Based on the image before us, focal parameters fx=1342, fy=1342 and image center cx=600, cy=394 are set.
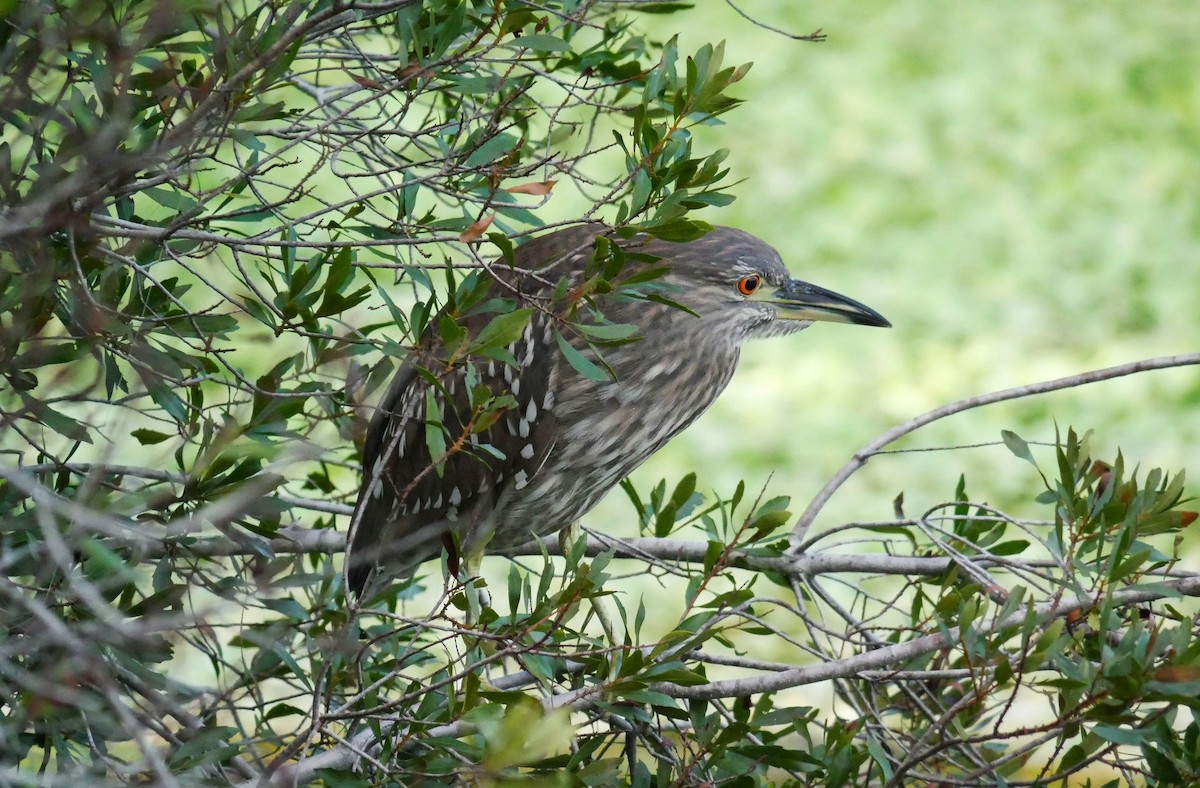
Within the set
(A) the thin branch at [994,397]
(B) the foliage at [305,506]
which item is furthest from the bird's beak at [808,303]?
(B) the foliage at [305,506]

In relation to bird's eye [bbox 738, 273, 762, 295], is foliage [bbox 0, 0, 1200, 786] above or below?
below

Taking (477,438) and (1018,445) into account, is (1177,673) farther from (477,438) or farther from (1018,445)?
(477,438)

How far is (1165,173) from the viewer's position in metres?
7.93

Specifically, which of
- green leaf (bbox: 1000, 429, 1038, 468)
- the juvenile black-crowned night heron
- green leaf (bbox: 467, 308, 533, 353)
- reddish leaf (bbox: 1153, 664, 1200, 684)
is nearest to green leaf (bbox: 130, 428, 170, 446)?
green leaf (bbox: 467, 308, 533, 353)

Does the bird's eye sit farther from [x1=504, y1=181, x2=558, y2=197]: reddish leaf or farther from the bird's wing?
[x1=504, y1=181, x2=558, y2=197]: reddish leaf

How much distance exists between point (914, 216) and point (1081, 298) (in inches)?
44.5

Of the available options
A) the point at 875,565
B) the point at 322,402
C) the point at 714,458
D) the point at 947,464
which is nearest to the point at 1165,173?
the point at 947,464

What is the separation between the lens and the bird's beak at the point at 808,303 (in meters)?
3.54

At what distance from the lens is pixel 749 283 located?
139 inches

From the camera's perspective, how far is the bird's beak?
354 cm

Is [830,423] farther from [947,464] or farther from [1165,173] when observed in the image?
[1165,173]

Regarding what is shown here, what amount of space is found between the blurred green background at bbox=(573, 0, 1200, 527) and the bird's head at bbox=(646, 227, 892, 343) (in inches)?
82.4

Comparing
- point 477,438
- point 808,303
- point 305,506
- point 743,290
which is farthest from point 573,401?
point 305,506

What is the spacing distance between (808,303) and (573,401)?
0.70 metres
